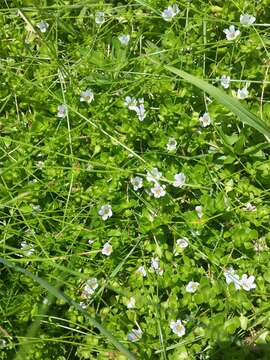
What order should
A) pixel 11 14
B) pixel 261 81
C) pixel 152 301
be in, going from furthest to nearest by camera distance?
pixel 11 14 → pixel 261 81 → pixel 152 301

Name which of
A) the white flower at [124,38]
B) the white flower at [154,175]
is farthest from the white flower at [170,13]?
the white flower at [154,175]

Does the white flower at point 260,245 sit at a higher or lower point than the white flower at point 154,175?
lower

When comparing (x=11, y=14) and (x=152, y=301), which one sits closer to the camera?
(x=152, y=301)

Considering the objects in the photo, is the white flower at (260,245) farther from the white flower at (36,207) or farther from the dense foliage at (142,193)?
the white flower at (36,207)

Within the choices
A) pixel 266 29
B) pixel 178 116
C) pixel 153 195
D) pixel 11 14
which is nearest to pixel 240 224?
pixel 153 195

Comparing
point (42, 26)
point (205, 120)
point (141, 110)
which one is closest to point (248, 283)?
point (205, 120)

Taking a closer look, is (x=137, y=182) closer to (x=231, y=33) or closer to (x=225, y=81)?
(x=225, y=81)

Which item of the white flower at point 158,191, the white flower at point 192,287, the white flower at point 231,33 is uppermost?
the white flower at point 231,33

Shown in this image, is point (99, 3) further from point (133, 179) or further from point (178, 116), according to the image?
point (133, 179)
